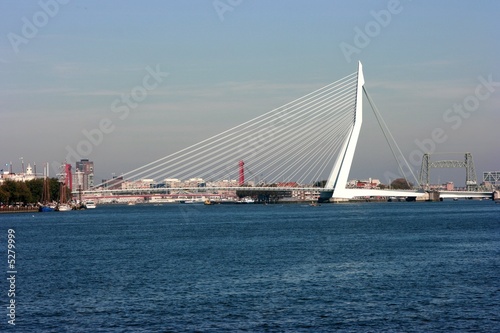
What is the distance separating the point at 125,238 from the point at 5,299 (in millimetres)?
19647

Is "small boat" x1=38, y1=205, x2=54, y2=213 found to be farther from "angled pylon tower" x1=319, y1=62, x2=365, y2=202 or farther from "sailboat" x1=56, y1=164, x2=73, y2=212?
"angled pylon tower" x1=319, y1=62, x2=365, y2=202

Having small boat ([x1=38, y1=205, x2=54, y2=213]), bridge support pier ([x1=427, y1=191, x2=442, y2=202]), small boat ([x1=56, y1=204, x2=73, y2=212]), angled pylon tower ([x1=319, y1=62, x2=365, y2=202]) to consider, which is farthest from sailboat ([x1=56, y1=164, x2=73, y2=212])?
bridge support pier ([x1=427, y1=191, x2=442, y2=202])

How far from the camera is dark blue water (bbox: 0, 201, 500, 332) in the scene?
49.7 feet

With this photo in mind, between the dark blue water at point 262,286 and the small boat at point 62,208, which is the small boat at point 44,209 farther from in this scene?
the dark blue water at point 262,286

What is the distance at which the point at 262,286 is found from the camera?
19.2 m

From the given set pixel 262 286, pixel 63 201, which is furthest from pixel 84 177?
pixel 262 286

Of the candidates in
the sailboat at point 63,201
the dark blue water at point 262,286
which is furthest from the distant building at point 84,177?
the dark blue water at point 262,286

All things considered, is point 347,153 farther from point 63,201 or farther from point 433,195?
point 63,201

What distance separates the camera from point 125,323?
15133 mm

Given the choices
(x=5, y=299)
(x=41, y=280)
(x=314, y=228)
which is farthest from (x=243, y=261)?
(x=314, y=228)

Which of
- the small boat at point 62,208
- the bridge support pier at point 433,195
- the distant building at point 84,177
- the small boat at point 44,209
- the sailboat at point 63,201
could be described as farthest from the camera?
the distant building at point 84,177

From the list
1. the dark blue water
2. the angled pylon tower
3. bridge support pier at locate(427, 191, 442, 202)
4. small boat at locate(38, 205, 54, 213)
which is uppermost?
the angled pylon tower

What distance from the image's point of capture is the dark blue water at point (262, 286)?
1514 centimetres

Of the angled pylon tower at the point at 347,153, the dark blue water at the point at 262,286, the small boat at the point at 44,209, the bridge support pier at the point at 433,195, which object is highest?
the angled pylon tower at the point at 347,153
